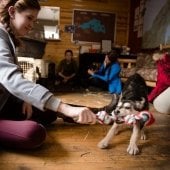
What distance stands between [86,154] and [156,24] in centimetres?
430

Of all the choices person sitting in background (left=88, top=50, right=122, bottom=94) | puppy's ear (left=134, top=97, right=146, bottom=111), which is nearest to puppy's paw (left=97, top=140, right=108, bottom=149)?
puppy's ear (left=134, top=97, right=146, bottom=111)

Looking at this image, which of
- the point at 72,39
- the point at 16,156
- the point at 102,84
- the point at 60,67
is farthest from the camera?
the point at 72,39

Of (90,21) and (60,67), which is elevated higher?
(90,21)

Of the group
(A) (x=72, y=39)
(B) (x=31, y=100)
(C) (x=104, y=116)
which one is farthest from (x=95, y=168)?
(A) (x=72, y=39)

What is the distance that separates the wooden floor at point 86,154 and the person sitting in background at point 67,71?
12.0 feet

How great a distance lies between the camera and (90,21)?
22.1ft

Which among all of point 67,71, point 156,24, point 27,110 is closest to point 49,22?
point 67,71

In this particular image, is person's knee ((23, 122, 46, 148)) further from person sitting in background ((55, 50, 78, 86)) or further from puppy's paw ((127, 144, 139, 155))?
person sitting in background ((55, 50, 78, 86))

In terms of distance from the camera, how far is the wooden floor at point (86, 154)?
5.42 feet

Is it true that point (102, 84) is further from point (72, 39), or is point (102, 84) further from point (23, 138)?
point (23, 138)

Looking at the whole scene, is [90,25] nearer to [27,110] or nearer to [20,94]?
[27,110]

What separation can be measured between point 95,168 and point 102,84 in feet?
12.1

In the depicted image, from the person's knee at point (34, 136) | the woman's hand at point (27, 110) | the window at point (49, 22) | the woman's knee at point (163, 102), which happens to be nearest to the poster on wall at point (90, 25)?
the window at point (49, 22)

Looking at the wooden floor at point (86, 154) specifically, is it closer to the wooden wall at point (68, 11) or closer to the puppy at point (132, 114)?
the puppy at point (132, 114)
